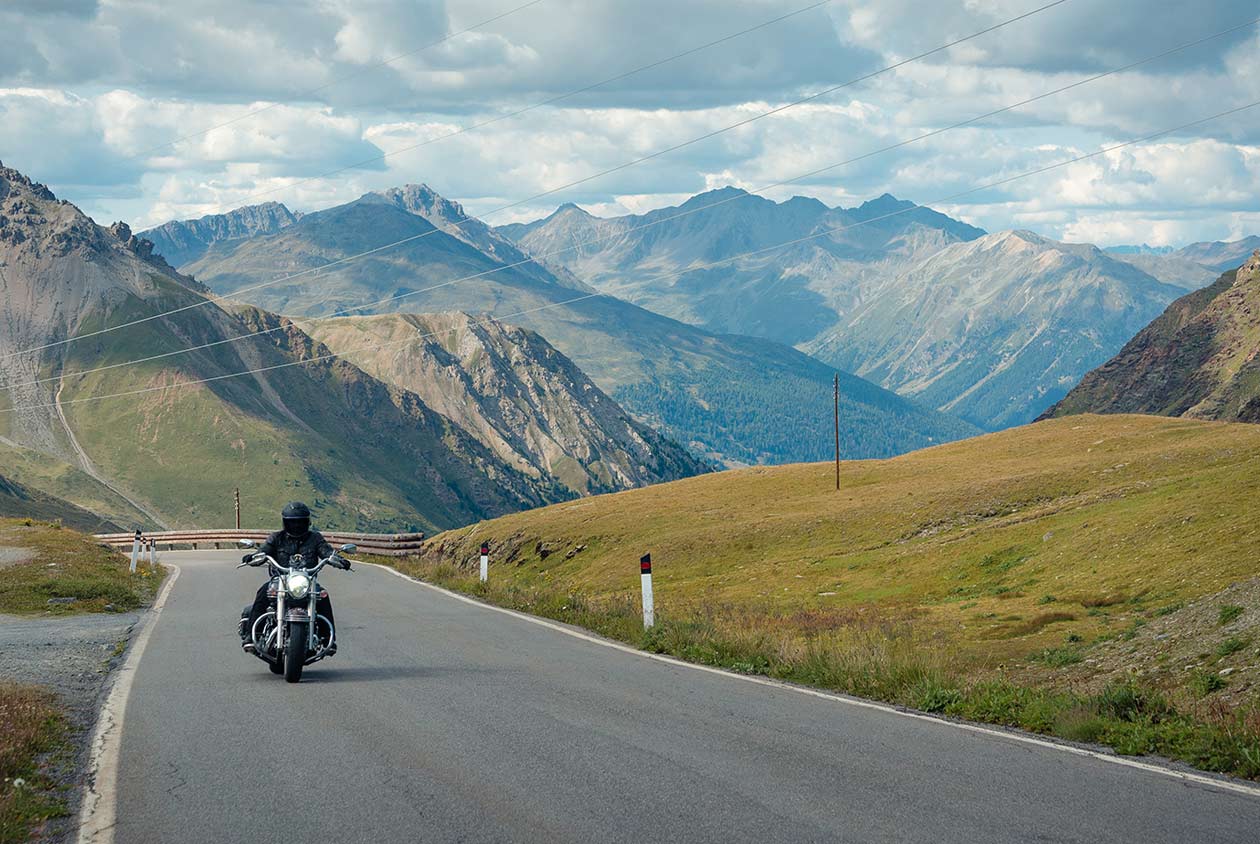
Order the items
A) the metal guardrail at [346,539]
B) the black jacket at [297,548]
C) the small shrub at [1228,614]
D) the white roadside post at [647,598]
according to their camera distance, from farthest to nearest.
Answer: the metal guardrail at [346,539] < the white roadside post at [647,598] < the black jacket at [297,548] < the small shrub at [1228,614]

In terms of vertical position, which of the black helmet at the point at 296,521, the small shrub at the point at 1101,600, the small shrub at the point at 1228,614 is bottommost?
the small shrub at the point at 1101,600

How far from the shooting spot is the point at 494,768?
1007cm

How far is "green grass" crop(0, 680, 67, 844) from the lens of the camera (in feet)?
28.8

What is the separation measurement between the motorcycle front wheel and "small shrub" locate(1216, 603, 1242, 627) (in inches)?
435

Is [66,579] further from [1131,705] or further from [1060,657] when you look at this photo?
[1131,705]

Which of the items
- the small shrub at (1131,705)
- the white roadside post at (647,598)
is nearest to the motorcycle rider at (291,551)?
the white roadside post at (647,598)

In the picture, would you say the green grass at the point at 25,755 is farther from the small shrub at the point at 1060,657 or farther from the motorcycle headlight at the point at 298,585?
the small shrub at the point at 1060,657

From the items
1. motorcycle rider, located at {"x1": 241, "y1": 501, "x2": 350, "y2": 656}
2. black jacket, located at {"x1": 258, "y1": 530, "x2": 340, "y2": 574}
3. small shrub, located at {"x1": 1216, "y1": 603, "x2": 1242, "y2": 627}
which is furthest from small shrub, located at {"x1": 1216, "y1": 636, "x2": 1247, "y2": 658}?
black jacket, located at {"x1": 258, "y1": 530, "x2": 340, "y2": 574}

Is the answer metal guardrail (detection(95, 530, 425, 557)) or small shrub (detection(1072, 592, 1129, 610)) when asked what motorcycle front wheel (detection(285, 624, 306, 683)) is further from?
metal guardrail (detection(95, 530, 425, 557))

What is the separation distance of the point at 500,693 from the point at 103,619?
1385 cm

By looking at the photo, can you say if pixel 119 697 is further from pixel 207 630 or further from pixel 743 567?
pixel 743 567

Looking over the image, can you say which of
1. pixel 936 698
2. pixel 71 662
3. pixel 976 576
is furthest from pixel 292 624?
pixel 976 576

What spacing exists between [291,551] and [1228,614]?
466 inches

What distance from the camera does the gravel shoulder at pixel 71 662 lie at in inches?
416
